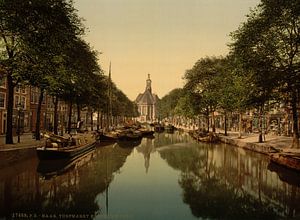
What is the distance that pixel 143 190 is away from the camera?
22328mm

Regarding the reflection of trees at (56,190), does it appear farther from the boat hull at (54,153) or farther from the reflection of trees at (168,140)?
the reflection of trees at (168,140)

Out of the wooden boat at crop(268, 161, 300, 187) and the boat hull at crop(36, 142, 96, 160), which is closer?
the wooden boat at crop(268, 161, 300, 187)

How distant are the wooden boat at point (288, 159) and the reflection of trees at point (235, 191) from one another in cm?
145

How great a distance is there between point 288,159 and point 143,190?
1429cm

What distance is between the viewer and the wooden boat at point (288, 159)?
28078 mm

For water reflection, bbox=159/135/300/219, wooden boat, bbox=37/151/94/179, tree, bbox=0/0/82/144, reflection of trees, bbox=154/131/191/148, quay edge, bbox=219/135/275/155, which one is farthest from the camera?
reflection of trees, bbox=154/131/191/148

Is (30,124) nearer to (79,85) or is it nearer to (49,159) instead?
(79,85)

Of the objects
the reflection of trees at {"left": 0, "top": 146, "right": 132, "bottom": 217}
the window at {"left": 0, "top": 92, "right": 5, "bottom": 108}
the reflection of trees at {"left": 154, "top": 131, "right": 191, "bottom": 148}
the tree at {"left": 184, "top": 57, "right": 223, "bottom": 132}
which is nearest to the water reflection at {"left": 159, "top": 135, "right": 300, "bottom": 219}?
the reflection of trees at {"left": 0, "top": 146, "right": 132, "bottom": 217}

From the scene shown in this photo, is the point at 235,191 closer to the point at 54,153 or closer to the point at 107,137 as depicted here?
the point at 54,153

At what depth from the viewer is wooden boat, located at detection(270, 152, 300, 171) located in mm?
28078

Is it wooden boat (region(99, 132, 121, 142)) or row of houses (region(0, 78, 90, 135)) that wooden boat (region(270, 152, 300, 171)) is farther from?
wooden boat (region(99, 132, 121, 142))

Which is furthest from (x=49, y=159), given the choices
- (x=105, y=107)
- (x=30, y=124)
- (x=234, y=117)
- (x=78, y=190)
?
(x=234, y=117)

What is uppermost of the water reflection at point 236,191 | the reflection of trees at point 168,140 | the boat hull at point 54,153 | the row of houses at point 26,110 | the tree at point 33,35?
the tree at point 33,35

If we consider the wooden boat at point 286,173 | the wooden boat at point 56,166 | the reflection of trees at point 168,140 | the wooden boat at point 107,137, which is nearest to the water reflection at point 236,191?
the wooden boat at point 286,173
